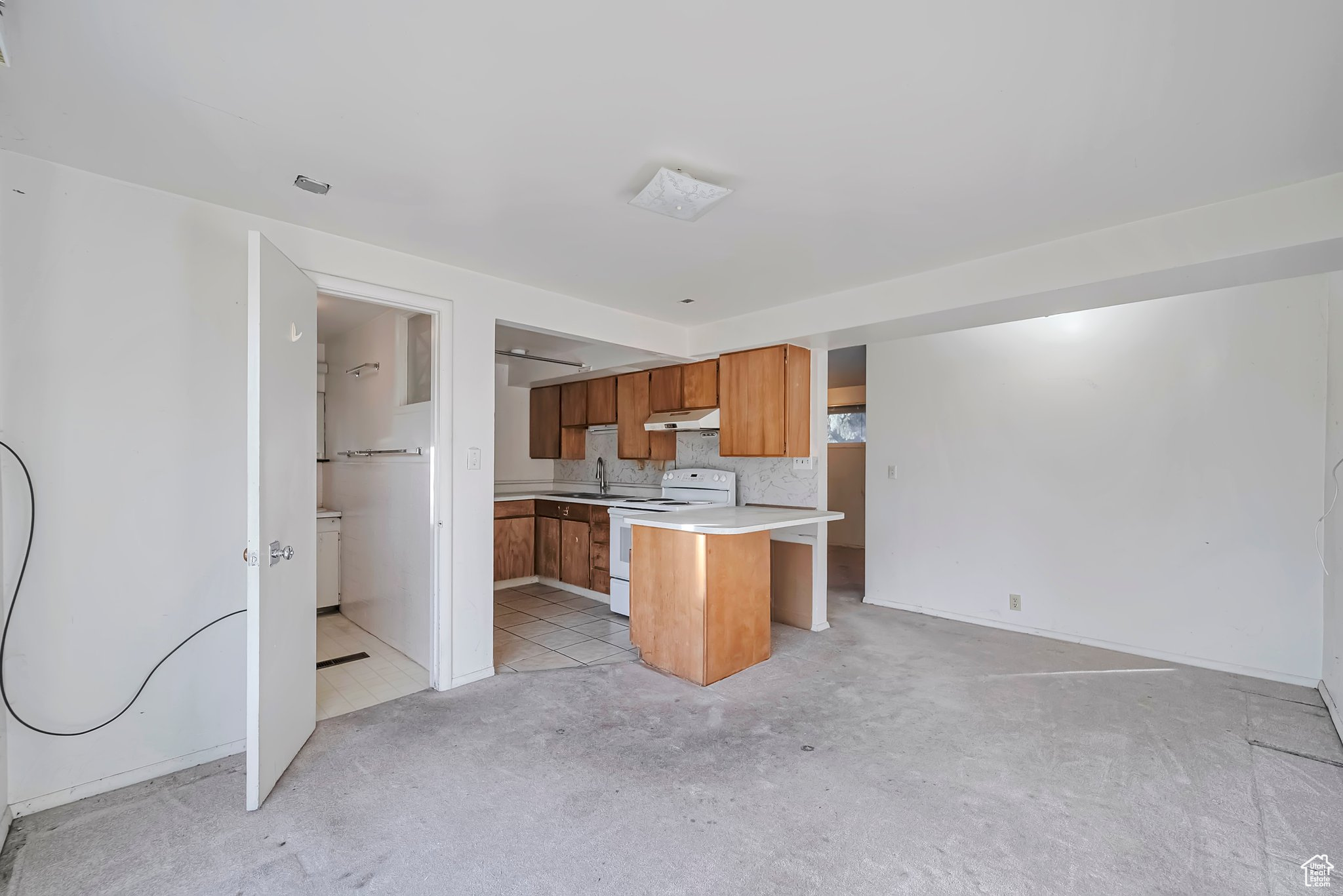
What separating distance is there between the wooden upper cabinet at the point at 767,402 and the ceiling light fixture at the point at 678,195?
1.93m

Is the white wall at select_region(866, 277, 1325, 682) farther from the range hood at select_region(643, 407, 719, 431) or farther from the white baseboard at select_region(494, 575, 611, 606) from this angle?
the white baseboard at select_region(494, 575, 611, 606)

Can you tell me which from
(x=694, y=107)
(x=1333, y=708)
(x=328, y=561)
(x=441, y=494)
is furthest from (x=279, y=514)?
(x=1333, y=708)

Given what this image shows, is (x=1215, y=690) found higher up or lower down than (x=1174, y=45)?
lower down

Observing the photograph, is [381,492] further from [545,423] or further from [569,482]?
[569,482]

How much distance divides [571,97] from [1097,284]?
2477 mm

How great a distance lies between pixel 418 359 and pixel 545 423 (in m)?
2.76

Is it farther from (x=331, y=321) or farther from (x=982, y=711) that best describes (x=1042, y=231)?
(x=331, y=321)

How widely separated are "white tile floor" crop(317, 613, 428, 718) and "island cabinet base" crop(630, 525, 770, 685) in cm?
132

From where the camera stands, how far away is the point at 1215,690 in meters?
3.14

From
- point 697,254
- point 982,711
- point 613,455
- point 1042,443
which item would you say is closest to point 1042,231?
point 697,254

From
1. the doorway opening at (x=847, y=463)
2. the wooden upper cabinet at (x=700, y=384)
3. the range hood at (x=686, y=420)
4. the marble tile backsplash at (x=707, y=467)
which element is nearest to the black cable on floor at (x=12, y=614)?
the range hood at (x=686, y=420)

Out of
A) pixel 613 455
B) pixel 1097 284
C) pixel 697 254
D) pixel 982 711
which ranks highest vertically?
pixel 697 254

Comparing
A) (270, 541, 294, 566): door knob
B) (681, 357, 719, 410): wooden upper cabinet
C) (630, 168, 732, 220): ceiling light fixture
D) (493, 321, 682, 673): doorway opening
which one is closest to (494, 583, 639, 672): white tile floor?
(493, 321, 682, 673): doorway opening

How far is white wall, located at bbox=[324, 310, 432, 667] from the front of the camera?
11.4 ft
